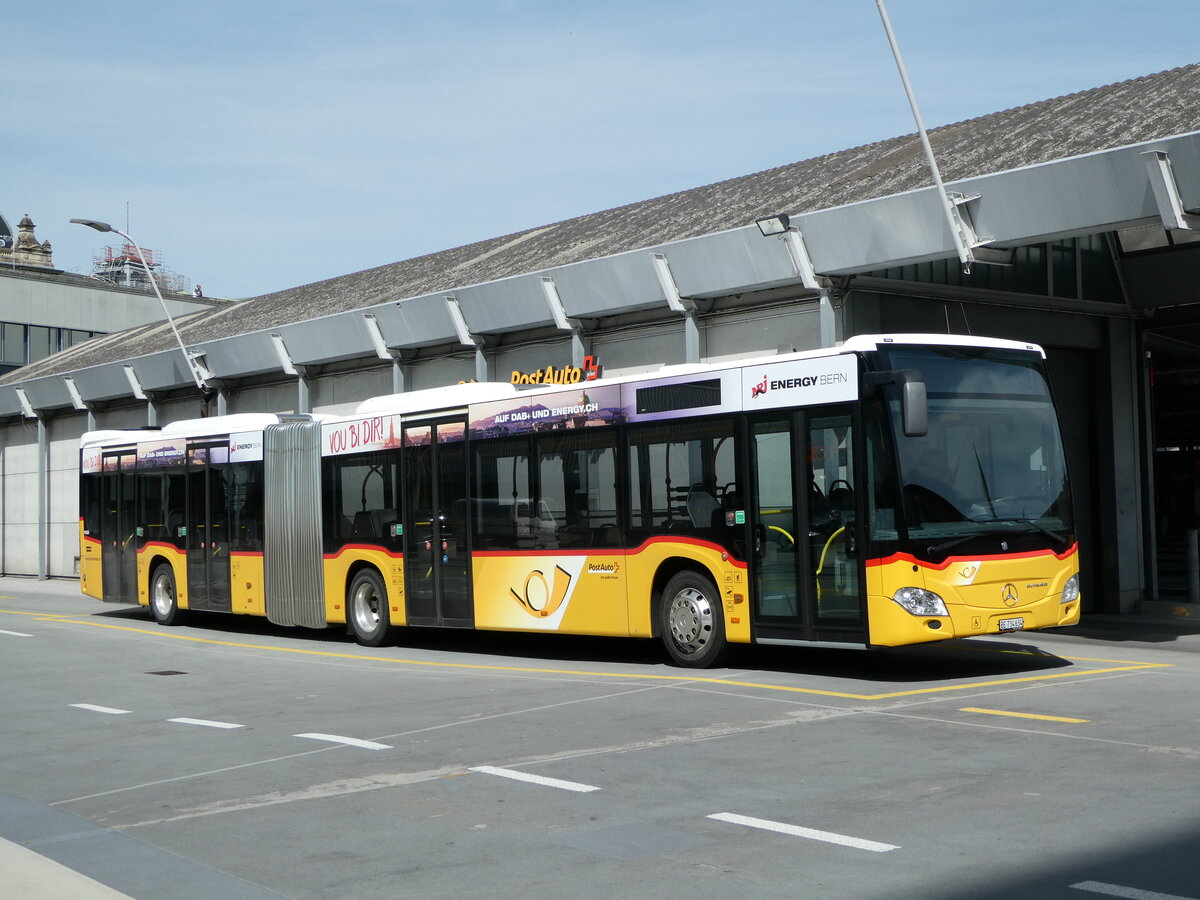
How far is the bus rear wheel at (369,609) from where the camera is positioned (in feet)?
61.9

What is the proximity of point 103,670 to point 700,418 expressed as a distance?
778cm

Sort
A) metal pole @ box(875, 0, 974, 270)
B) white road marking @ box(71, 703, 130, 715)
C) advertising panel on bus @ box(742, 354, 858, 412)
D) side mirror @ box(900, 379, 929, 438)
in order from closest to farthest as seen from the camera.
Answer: side mirror @ box(900, 379, 929, 438)
white road marking @ box(71, 703, 130, 715)
advertising panel on bus @ box(742, 354, 858, 412)
metal pole @ box(875, 0, 974, 270)

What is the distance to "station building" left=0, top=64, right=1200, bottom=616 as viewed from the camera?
677 inches

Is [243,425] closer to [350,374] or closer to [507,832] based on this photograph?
[350,374]

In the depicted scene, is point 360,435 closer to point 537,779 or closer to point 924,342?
point 924,342

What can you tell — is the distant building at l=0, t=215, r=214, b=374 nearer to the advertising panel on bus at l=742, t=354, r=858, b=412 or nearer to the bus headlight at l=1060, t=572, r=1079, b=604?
the advertising panel on bus at l=742, t=354, r=858, b=412

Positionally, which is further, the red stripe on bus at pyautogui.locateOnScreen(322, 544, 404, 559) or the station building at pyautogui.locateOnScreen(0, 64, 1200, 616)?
the red stripe on bus at pyautogui.locateOnScreen(322, 544, 404, 559)

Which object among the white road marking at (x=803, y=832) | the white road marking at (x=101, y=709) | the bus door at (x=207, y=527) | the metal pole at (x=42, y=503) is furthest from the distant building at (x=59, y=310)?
the white road marking at (x=803, y=832)

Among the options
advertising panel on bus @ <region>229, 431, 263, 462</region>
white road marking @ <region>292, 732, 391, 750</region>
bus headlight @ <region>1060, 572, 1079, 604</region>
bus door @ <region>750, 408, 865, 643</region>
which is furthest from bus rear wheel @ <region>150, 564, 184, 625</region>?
bus headlight @ <region>1060, 572, 1079, 604</region>

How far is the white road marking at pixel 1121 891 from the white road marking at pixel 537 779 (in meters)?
3.20

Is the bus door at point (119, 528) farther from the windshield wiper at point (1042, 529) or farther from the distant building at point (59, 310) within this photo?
the distant building at point (59, 310)

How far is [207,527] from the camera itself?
73.4ft

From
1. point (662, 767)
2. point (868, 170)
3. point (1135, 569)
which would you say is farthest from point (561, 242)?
point (662, 767)

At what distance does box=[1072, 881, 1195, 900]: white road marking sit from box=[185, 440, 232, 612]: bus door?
17.9 m
